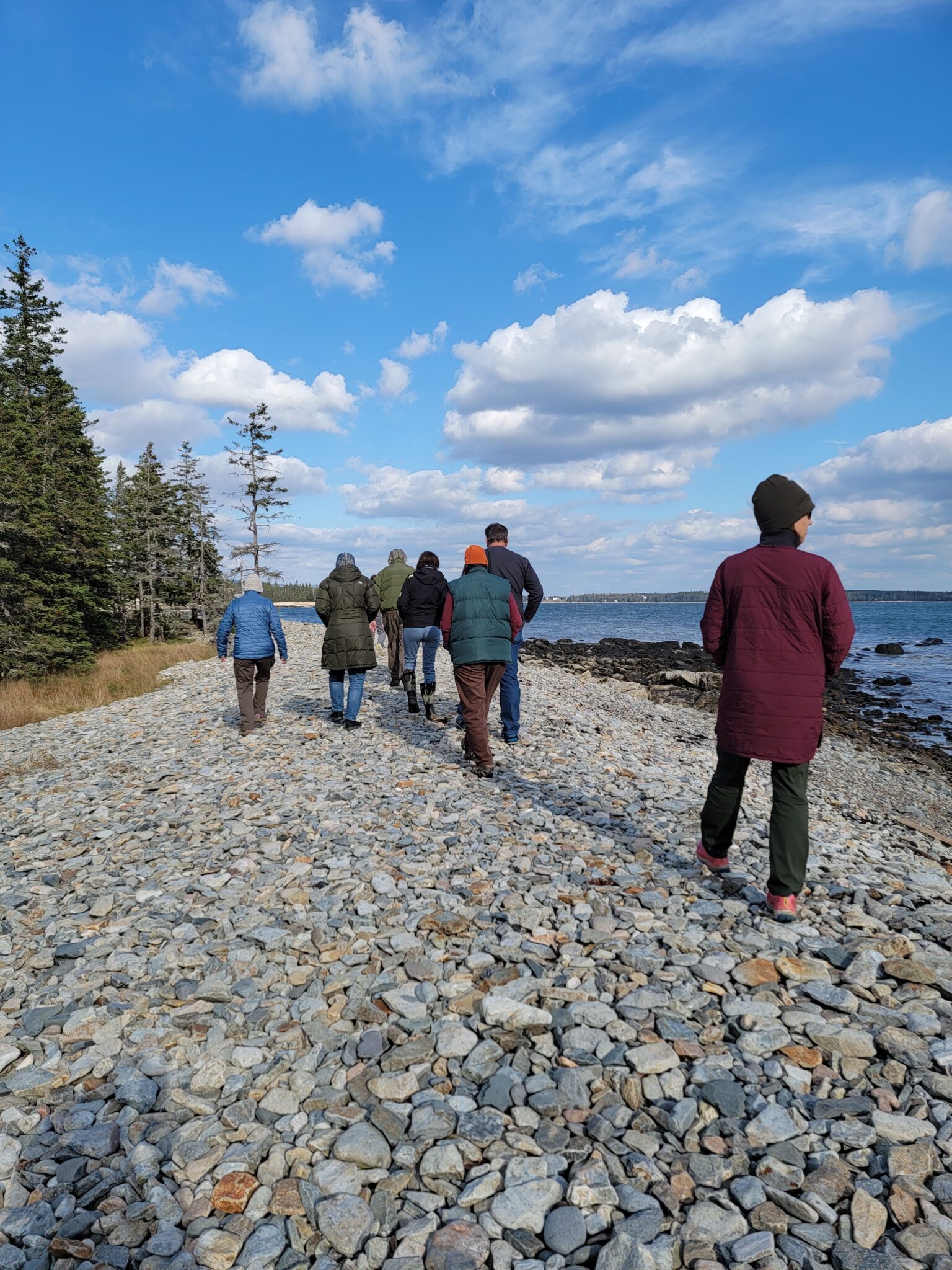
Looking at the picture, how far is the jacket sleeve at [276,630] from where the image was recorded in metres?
11.4

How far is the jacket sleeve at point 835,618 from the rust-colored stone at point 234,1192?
174 inches

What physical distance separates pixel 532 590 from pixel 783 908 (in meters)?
5.85

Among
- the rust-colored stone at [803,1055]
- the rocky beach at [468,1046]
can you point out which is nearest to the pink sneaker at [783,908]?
the rocky beach at [468,1046]

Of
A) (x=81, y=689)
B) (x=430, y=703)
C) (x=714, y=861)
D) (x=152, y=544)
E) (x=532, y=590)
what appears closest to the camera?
(x=714, y=861)

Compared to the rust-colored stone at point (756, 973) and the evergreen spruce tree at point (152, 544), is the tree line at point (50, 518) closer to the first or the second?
the evergreen spruce tree at point (152, 544)

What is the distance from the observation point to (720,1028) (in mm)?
3695

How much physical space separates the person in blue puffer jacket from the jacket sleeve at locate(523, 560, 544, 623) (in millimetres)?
4123

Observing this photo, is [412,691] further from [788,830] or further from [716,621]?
[788,830]

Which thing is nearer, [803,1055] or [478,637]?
[803,1055]

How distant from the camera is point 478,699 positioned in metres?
8.92

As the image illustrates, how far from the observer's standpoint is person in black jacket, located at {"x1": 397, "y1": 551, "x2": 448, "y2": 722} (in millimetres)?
12164

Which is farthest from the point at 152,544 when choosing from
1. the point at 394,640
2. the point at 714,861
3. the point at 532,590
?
the point at 714,861

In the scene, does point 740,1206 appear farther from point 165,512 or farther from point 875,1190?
point 165,512

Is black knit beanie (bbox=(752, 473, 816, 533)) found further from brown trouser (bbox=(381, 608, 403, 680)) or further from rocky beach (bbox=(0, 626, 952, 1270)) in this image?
brown trouser (bbox=(381, 608, 403, 680))
